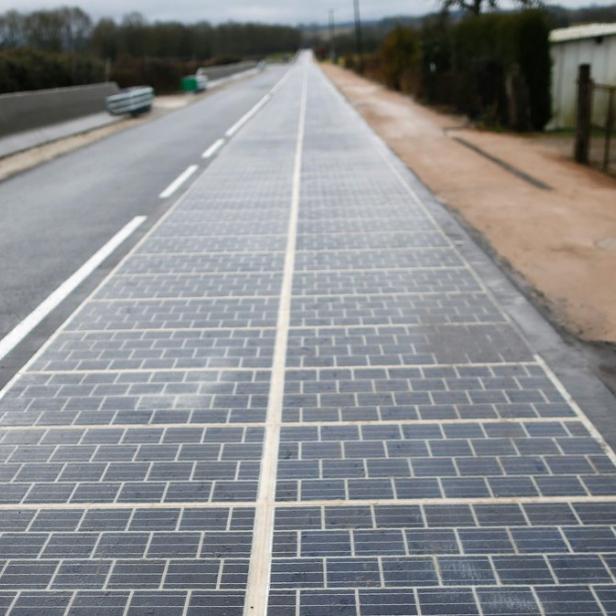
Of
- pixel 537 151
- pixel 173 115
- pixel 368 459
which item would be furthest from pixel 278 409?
pixel 173 115

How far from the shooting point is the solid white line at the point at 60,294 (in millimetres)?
6988

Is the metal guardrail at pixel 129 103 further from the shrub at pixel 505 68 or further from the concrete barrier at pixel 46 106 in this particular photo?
the shrub at pixel 505 68

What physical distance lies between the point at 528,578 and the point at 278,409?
2.34 m

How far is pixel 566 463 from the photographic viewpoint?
471 centimetres

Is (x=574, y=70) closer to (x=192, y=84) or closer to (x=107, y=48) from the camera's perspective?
(x=192, y=84)

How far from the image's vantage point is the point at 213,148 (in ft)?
66.6

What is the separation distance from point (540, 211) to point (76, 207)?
8071mm

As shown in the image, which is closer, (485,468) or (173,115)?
(485,468)

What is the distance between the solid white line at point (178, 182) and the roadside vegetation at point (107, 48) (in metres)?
17.4

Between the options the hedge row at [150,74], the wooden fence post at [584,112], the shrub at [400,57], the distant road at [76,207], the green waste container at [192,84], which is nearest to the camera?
the distant road at [76,207]

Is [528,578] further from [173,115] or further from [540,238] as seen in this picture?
[173,115]

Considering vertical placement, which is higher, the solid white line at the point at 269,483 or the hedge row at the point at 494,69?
the hedge row at the point at 494,69

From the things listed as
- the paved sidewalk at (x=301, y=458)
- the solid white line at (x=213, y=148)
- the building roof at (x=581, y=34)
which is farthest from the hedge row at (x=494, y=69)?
the paved sidewalk at (x=301, y=458)

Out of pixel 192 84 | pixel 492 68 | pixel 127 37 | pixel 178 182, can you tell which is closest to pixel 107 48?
pixel 127 37
